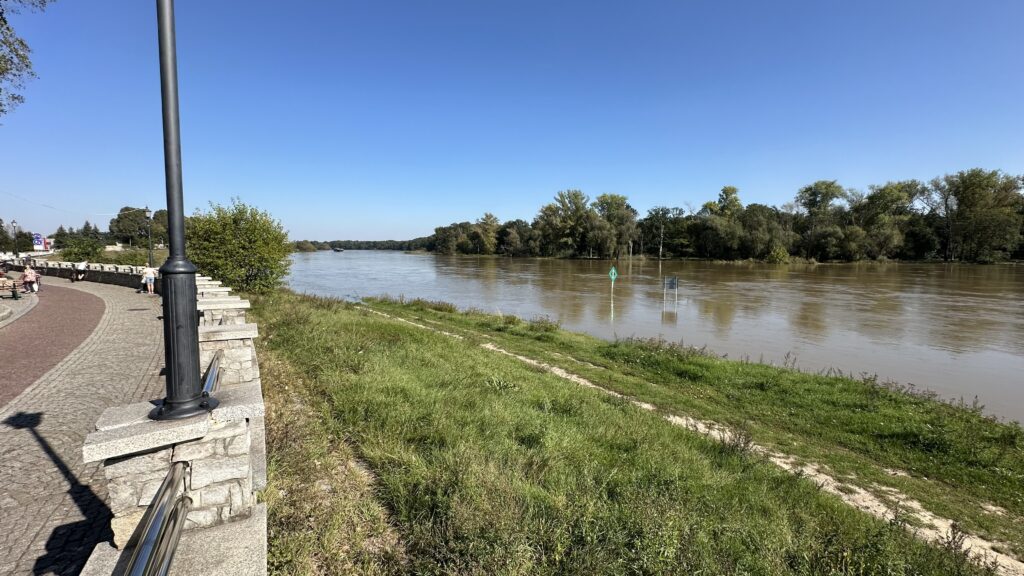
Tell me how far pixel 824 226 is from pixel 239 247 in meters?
84.6

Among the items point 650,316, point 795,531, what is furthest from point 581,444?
point 650,316

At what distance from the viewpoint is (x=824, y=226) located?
73.6 metres

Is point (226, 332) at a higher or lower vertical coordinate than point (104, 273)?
lower

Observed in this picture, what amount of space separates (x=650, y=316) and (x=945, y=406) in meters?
13.1

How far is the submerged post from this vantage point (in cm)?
249

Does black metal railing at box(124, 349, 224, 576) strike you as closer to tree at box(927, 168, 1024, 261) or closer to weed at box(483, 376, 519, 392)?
weed at box(483, 376, 519, 392)

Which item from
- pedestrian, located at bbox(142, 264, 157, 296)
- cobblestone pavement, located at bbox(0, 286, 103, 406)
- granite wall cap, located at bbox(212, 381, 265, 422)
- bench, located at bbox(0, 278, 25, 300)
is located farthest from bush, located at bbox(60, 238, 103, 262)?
granite wall cap, located at bbox(212, 381, 265, 422)

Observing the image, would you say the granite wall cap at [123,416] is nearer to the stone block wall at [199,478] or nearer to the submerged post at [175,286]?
the submerged post at [175,286]

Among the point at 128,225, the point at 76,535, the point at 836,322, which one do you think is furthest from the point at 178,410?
the point at 128,225

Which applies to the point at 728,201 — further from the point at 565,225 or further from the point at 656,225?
the point at 565,225

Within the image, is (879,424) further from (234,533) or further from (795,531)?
(234,533)

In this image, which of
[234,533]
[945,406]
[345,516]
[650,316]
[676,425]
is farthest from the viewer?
[650,316]

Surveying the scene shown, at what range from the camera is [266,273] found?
55.2 feet

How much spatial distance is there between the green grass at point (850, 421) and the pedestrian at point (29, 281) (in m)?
19.0
